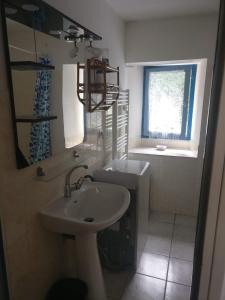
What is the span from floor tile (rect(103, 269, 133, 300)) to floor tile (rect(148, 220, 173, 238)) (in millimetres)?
707

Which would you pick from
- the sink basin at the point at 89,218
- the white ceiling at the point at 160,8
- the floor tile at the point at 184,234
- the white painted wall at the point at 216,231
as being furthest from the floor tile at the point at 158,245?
the white ceiling at the point at 160,8

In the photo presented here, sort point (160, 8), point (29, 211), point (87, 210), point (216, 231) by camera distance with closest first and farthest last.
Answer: point (216, 231), point (29, 211), point (87, 210), point (160, 8)

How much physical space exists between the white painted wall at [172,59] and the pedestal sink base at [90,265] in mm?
1611

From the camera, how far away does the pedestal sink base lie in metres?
1.51

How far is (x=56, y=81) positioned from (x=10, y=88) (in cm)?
44

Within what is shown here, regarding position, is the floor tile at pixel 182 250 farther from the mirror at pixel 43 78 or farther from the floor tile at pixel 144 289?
the mirror at pixel 43 78

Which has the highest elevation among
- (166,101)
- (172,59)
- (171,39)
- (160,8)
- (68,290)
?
(160,8)

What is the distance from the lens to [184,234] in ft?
8.61

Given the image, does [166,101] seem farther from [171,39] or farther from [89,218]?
[89,218]

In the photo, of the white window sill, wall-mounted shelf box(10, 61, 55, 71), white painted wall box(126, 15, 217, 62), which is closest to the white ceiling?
white painted wall box(126, 15, 217, 62)

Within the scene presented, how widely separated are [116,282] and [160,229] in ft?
3.13

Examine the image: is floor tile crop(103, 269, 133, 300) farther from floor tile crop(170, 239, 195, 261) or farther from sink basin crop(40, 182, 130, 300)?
floor tile crop(170, 239, 195, 261)

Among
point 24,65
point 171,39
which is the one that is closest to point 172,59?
point 171,39

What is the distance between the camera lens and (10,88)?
3.63 ft
